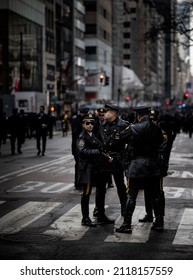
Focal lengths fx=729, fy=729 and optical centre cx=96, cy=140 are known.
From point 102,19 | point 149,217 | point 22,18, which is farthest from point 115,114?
point 102,19

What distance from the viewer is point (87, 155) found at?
37.3ft

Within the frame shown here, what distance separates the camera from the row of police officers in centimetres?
1079

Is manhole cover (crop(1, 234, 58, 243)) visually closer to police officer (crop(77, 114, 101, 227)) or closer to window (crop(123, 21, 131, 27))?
police officer (crop(77, 114, 101, 227))

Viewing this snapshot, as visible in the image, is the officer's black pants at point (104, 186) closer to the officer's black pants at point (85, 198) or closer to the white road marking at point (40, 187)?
the officer's black pants at point (85, 198)

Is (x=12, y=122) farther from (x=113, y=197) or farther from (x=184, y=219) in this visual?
(x=184, y=219)

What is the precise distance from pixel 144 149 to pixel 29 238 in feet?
6.98

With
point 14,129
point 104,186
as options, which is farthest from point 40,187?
point 14,129

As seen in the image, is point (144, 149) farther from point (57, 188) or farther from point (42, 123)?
point (42, 123)

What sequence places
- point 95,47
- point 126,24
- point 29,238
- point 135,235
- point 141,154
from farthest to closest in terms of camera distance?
point 126,24, point 95,47, point 141,154, point 135,235, point 29,238

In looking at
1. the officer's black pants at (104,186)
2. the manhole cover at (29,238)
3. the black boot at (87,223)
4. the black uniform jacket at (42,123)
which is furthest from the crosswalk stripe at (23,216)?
the black uniform jacket at (42,123)

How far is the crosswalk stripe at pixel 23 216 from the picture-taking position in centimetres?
1139

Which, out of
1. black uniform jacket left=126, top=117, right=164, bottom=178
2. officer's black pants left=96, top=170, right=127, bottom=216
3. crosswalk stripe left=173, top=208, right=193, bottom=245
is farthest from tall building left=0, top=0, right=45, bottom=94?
black uniform jacket left=126, top=117, right=164, bottom=178

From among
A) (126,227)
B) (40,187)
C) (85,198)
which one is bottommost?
(40,187)
